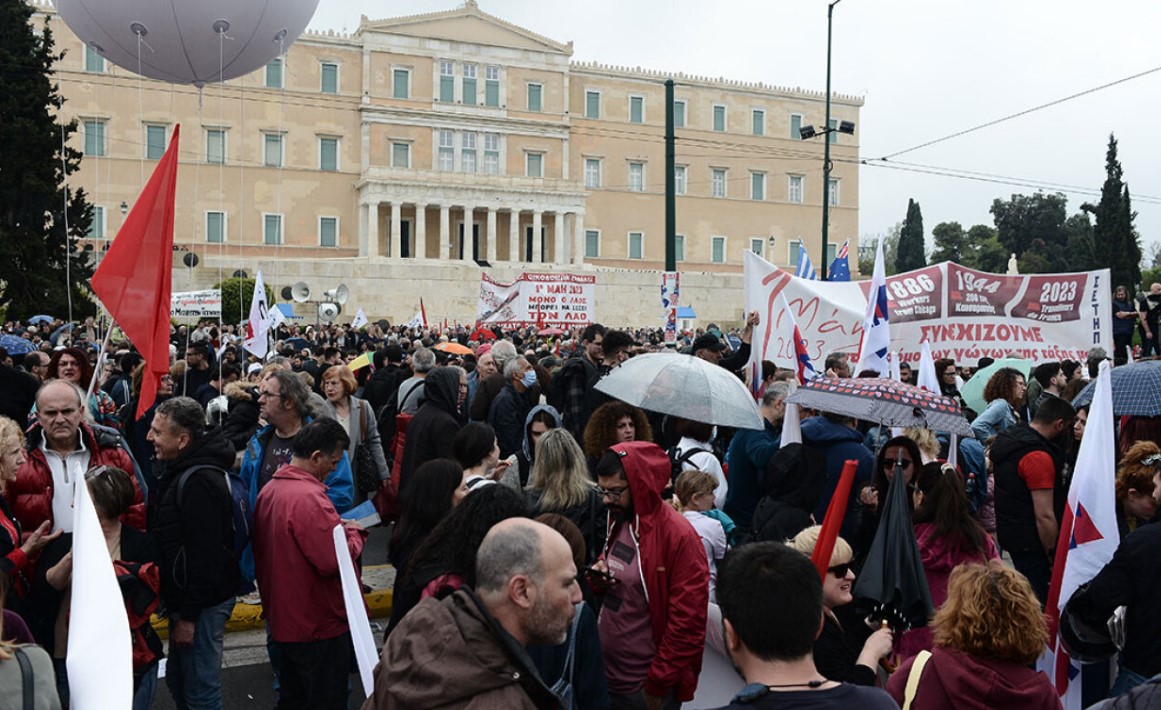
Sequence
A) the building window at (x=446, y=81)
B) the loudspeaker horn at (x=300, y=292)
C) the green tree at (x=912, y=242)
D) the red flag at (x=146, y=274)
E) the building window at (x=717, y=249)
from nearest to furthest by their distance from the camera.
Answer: the red flag at (x=146, y=274), the loudspeaker horn at (x=300, y=292), the building window at (x=446, y=81), the building window at (x=717, y=249), the green tree at (x=912, y=242)

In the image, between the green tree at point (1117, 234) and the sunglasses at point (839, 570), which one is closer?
the sunglasses at point (839, 570)

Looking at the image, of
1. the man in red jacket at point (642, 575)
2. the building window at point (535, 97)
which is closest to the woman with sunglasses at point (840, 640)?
the man in red jacket at point (642, 575)

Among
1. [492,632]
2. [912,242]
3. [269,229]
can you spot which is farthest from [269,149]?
[492,632]

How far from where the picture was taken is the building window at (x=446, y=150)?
171 ft

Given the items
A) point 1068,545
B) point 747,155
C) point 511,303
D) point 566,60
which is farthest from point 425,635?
point 747,155

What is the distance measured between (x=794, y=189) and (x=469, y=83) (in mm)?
20724

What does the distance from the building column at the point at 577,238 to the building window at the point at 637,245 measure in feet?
10.9

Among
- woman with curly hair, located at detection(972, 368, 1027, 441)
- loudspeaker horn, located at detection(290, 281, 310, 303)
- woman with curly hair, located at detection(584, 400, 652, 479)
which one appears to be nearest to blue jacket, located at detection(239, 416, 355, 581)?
woman with curly hair, located at detection(584, 400, 652, 479)

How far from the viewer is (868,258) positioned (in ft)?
292

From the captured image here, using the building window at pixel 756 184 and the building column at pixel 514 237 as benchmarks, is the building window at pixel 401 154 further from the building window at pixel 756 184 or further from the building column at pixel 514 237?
the building window at pixel 756 184

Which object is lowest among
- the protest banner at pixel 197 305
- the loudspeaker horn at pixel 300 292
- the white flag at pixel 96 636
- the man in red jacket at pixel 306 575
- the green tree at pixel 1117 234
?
the man in red jacket at pixel 306 575

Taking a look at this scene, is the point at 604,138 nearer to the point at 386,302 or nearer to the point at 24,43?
the point at 386,302

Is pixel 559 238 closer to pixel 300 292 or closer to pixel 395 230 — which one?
pixel 395 230

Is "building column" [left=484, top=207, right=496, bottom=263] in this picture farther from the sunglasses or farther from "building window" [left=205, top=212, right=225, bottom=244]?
the sunglasses
